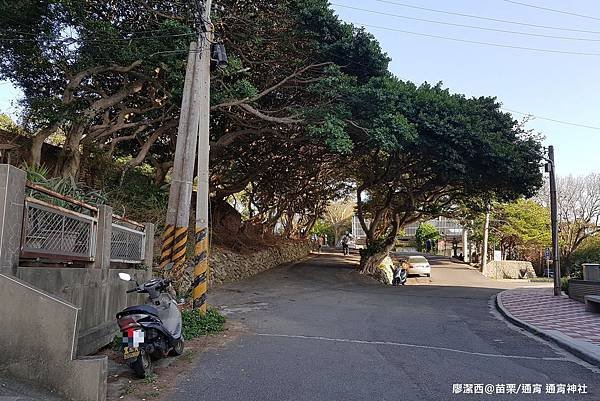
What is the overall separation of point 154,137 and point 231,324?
25.0 feet

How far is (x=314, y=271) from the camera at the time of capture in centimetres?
2359

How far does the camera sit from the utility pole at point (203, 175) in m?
9.51

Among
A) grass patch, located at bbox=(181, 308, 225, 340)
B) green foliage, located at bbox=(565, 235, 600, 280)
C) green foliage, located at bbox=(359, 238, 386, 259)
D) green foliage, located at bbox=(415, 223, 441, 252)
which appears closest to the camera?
grass patch, located at bbox=(181, 308, 225, 340)

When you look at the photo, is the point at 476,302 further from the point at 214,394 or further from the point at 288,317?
the point at 214,394

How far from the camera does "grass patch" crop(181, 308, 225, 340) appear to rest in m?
8.34

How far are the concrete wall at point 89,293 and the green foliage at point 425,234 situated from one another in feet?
181

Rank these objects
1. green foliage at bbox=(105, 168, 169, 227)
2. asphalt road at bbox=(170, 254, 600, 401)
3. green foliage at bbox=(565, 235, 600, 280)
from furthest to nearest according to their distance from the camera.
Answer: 1. green foliage at bbox=(565, 235, 600, 280)
2. green foliage at bbox=(105, 168, 169, 227)
3. asphalt road at bbox=(170, 254, 600, 401)

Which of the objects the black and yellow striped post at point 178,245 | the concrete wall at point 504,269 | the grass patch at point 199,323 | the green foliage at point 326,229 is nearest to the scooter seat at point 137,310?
the grass patch at point 199,323

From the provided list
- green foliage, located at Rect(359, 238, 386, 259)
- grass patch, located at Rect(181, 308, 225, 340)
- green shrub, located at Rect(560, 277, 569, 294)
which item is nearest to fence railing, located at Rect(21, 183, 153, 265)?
grass patch, located at Rect(181, 308, 225, 340)

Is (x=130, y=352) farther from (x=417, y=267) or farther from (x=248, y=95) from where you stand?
(x=417, y=267)

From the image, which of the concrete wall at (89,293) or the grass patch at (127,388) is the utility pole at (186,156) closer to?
the concrete wall at (89,293)

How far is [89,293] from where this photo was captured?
247 inches

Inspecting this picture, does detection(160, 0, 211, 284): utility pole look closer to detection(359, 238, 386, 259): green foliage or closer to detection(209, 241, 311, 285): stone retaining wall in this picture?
detection(209, 241, 311, 285): stone retaining wall

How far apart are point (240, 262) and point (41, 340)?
1533cm
